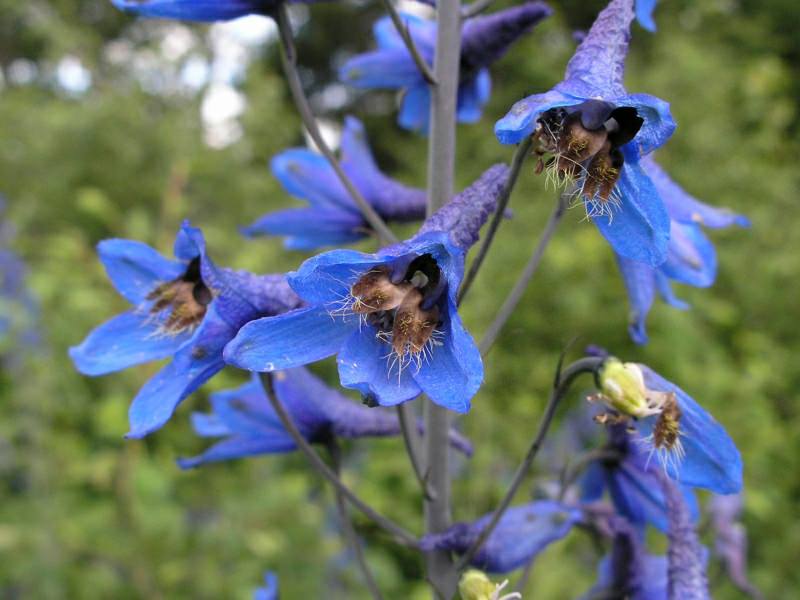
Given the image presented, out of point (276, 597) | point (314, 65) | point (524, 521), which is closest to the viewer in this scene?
point (524, 521)

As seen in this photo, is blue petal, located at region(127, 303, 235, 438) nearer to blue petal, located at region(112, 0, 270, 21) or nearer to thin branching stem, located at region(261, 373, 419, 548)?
thin branching stem, located at region(261, 373, 419, 548)

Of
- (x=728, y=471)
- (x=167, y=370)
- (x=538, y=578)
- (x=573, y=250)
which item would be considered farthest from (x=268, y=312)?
(x=573, y=250)

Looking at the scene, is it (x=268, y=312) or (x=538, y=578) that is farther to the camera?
(x=538, y=578)

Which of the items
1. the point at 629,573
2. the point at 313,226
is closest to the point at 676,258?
the point at 629,573

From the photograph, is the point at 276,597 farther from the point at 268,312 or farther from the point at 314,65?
the point at 314,65

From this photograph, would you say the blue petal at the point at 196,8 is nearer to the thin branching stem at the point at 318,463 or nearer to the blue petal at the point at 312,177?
the blue petal at the point at 312,177

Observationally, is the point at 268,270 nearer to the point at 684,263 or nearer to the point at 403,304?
the point at 684,263
